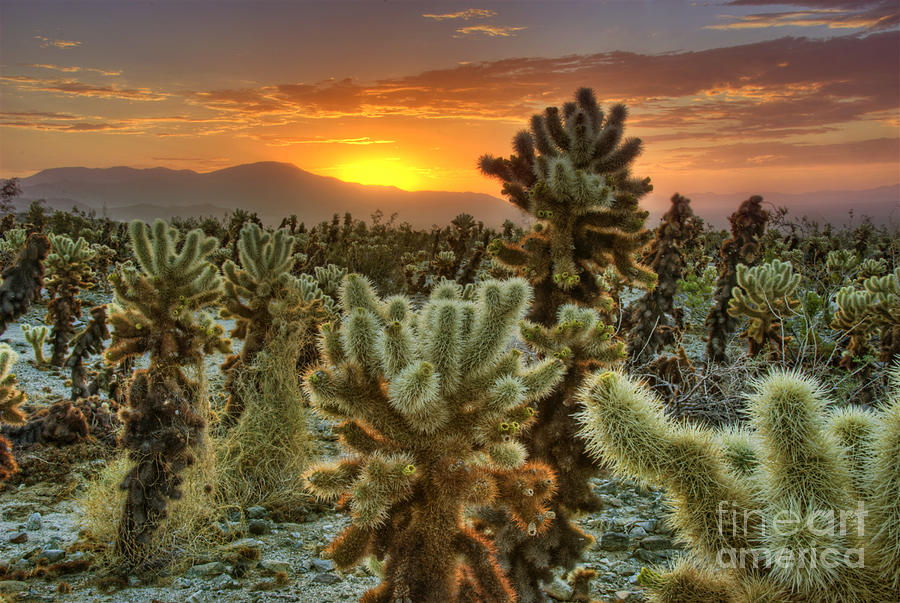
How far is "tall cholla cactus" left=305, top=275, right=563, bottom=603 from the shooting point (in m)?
2.35

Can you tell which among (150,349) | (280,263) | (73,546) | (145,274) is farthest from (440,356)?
(280,263)

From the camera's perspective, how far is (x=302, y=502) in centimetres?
489

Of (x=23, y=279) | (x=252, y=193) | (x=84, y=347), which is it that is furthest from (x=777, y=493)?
(x=252, y=193)

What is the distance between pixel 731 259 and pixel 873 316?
7.23 feet

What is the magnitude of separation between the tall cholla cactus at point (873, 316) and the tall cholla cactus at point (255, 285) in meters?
6.36

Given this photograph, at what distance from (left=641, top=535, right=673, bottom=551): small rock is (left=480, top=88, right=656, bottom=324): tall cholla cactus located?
6.43 feet

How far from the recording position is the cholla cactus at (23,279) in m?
7.20

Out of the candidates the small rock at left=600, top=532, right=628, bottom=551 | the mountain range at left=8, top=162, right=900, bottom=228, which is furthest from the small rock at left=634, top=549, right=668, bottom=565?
the mountain range at left=8, top=162, right=900, bottom=228

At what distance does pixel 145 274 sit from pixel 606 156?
11.7 feet

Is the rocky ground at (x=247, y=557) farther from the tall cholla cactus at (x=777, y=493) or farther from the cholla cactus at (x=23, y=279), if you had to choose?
the cholla cactus at (x=23, y=279)

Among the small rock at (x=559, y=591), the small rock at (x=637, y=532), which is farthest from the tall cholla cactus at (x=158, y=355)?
the small rock at (x=637, y=532)

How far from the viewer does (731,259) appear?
855 cm

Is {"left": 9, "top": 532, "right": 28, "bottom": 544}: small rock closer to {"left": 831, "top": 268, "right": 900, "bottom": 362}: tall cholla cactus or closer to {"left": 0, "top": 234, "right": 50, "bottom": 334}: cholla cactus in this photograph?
{"left": 0, "top": 234, "right": 50, "bottom": 334}: cholla cactus

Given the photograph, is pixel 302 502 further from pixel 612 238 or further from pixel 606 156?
pixel 606 156
